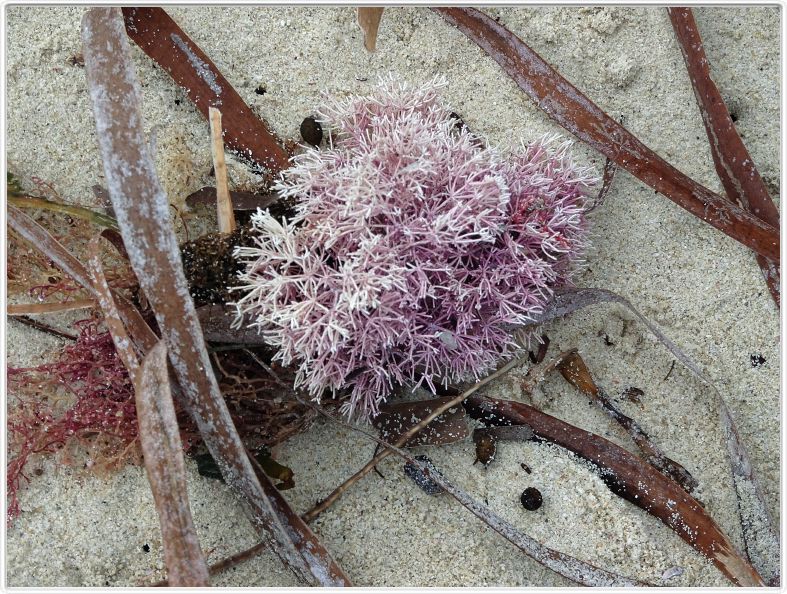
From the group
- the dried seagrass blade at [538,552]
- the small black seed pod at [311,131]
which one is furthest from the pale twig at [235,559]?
the small black seed pod at [311,131]

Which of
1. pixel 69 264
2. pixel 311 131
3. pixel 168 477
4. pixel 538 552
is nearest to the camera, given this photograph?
pixel 168 477

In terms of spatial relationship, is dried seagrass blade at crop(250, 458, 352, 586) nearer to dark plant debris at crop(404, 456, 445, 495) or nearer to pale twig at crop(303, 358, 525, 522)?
pale twig at crop(303, 358, 525, 522)

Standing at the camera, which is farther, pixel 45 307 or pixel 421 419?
pixel 421 419

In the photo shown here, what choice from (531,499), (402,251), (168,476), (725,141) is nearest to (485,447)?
(531,499)

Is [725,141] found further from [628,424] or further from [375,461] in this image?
[375,461]

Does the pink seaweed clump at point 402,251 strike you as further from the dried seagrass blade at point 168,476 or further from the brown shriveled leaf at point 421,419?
the dried seagrass blade at point 168,476

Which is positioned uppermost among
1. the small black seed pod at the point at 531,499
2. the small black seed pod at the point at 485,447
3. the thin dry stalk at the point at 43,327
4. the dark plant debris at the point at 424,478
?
the small black seed pod at the point at 485,447

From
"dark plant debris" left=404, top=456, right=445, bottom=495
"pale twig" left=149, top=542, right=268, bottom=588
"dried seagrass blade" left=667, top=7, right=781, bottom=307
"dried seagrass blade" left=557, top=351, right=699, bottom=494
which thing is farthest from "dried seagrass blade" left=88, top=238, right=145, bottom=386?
"dried seagrass blade" left=667, top=7, right=781, bottom=307
